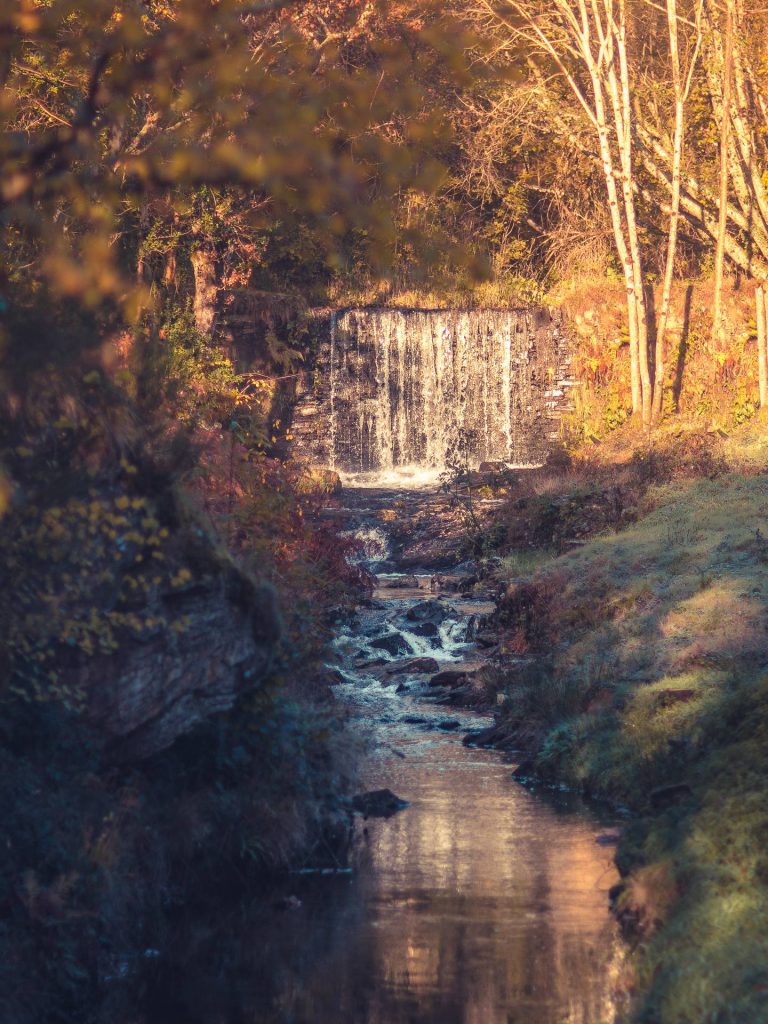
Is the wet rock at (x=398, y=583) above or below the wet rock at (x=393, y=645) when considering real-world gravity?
above

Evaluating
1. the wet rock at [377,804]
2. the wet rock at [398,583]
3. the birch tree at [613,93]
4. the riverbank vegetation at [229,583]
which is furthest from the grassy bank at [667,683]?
the birch tree at [613,93]

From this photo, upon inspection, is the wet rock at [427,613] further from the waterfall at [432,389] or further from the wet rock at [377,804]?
the waterfall at [432,389]

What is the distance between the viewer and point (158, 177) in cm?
487

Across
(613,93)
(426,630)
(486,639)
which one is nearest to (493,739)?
(486,639)

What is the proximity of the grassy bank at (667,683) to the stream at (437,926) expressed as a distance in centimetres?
44

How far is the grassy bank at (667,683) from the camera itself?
8.16m

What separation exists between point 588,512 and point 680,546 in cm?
460

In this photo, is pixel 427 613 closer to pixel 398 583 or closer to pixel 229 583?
pixel 398 583

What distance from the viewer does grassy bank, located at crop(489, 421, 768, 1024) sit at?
8164mm

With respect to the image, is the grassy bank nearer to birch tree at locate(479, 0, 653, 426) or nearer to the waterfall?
birch tree at locate(479, 0, 653, 426)

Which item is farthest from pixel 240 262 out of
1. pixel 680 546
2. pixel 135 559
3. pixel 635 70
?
pixel 135 559

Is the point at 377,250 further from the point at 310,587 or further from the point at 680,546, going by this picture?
the point at 680,546

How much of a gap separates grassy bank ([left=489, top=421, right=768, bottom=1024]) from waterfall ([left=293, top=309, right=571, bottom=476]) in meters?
5.50

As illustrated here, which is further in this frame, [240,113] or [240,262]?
[240,262]
